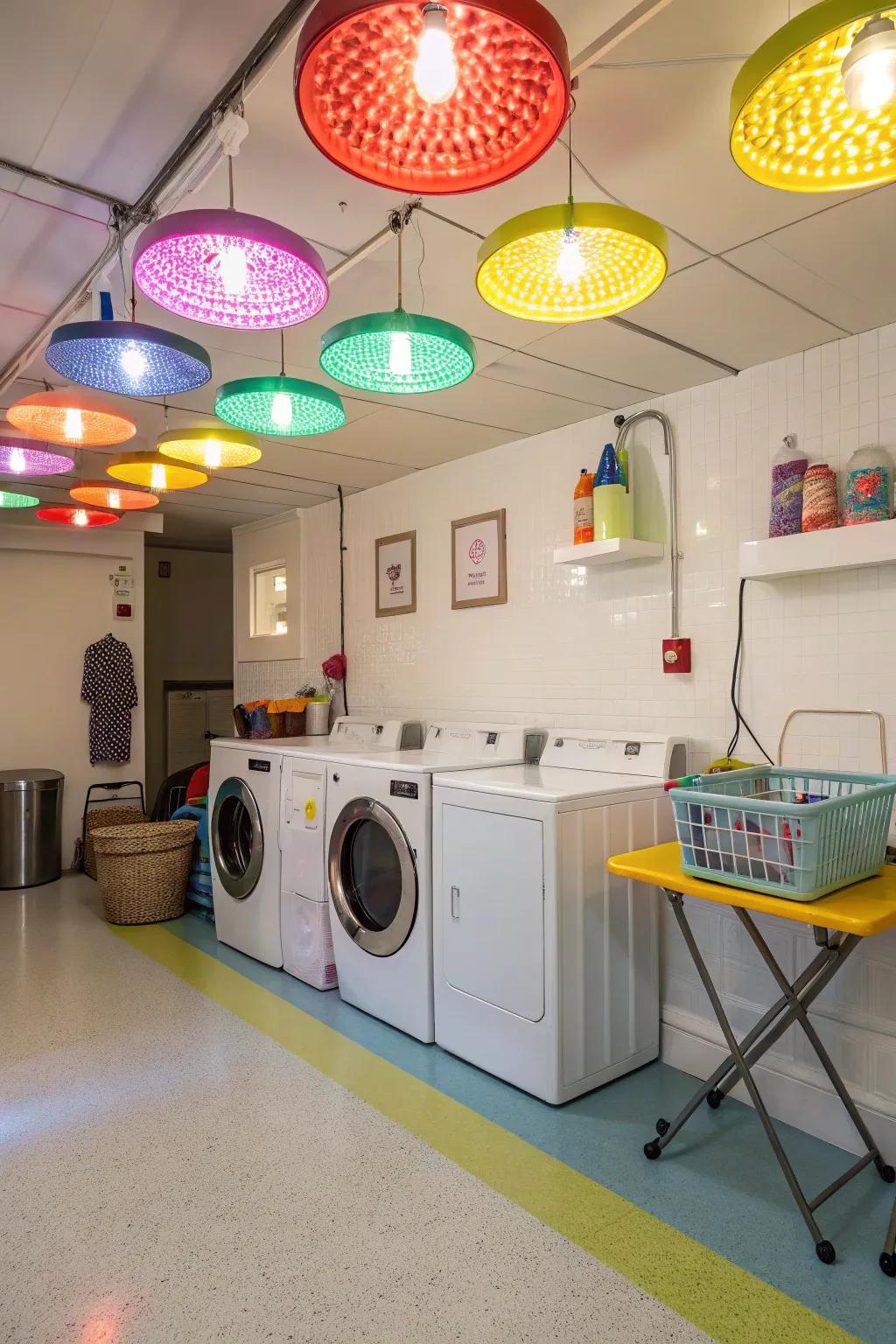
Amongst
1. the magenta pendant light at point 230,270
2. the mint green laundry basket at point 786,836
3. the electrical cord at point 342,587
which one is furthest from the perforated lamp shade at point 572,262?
the electrical cord at point 342,587

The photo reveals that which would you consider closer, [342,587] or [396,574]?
[396,574]

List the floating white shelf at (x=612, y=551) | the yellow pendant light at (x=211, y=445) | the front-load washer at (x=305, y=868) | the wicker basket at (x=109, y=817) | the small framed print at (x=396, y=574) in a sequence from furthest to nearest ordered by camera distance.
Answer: the wicker basket at (x=109, y=817) < the small framed print at (x=396, y=574) < the front-load washer at (x=305, y=868) < the floating white shelf at (x=612, y=551) < the yellow pendant light at (x=211, y=445)

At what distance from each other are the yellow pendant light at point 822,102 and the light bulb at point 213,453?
5.57ft

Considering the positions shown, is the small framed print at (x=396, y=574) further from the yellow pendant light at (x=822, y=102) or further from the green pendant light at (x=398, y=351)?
the yellow pendant light at (x=822, y=102)

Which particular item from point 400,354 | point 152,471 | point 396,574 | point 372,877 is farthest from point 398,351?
point 396,574

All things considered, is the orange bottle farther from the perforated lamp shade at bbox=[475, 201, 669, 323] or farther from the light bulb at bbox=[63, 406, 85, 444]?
the light bulb at bbox=[63, 406, 85, 444]

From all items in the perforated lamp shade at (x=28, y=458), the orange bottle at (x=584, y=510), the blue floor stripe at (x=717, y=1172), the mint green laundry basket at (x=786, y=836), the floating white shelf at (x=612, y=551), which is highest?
the perforated lamp shade at (x=28, y=458)

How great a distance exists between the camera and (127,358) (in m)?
1.75

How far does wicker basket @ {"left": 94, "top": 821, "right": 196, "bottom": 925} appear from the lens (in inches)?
167

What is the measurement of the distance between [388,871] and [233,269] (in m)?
2.26

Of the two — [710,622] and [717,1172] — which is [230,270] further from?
[717,1172]

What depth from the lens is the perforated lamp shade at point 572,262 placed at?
4.31 feet

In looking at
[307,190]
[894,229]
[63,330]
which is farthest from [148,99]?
[894,229]

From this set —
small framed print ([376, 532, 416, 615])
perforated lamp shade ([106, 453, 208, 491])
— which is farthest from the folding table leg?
small framed print ([376, 532, 416, 615])
